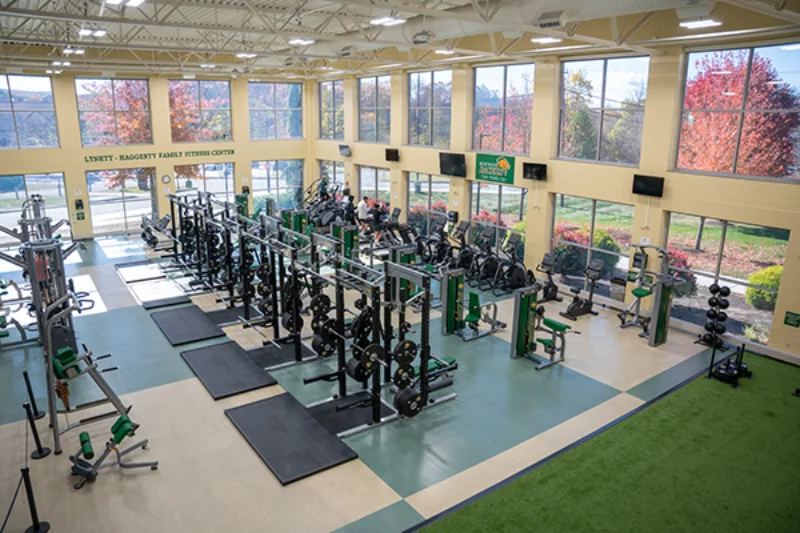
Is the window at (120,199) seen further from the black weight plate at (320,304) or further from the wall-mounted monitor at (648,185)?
the wall-mounted monitor at (648,185)

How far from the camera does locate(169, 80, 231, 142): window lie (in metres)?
19.3

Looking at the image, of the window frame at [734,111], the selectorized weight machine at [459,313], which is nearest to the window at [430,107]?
the window frame at [734,111]

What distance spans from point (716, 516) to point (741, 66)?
7463mm

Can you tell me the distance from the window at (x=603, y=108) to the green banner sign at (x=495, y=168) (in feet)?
4.45

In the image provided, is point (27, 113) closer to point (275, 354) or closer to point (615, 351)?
point (275, 354)

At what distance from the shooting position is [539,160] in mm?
13000

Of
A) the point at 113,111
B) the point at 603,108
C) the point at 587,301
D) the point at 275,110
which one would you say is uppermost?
the point at 275,110

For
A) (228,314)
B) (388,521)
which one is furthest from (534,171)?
(388,521)

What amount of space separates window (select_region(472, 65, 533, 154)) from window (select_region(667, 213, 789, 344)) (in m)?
4.33

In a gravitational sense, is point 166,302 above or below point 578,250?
below

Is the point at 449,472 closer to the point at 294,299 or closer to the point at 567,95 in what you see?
the point at 294,299

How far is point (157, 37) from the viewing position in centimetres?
1420

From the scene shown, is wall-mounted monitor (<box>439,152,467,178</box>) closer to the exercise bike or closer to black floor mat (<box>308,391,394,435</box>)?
the exercise bike

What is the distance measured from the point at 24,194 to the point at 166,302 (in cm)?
892
